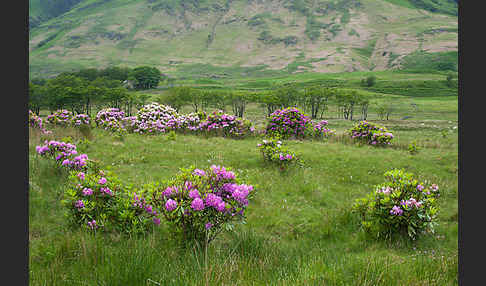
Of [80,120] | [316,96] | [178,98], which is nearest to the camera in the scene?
[80,120]

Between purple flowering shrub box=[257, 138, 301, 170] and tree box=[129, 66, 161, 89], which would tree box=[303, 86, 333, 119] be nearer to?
purple flowering shrub box=[257, 138, 301, 170]

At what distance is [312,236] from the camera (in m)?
5.99

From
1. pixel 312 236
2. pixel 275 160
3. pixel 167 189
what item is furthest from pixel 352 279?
pixel 275 160

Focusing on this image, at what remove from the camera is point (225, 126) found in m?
18.5

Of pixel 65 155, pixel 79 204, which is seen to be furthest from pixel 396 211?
pixel 65 155

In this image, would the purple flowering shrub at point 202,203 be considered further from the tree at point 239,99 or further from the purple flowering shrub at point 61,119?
the tree at point 239,99

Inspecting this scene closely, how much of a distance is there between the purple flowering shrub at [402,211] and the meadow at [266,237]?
24cm

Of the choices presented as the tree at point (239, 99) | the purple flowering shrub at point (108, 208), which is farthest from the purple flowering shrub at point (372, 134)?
the tree at point (239, 99)

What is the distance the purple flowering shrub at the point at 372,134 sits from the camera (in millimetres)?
16672

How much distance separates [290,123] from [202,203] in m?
15.1

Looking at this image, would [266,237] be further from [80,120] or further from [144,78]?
[144,78]

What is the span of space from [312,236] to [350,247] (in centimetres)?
86

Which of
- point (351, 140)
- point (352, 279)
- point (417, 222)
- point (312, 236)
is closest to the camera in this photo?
point (352, 279)

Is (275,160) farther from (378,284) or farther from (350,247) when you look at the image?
(378,284)
